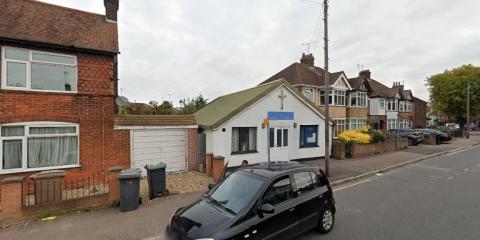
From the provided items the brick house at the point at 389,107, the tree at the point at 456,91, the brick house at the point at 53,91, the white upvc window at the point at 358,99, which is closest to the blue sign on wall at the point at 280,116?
the brick house at the point at 53,91

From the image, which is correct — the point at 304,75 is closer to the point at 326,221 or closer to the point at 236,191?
the point at 326,221

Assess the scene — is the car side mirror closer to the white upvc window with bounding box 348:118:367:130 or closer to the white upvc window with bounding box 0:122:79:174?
the white upvc window with bounding box 0:122:79:174

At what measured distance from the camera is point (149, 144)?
10.9 m

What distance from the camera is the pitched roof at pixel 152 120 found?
10.4 meters

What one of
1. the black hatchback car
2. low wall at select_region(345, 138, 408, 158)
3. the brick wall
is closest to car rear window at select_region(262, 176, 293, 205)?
the black hatchback car

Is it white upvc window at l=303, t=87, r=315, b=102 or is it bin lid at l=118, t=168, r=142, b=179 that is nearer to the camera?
bin lid at l=118, t=168, r=142, b=179

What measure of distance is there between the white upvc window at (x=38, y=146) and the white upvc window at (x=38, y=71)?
1.33m

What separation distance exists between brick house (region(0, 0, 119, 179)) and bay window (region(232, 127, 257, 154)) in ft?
17.9

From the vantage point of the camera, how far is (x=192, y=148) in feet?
38.9

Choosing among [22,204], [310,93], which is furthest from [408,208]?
[310,93]

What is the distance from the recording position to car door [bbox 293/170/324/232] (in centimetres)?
508

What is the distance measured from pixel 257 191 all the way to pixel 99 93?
325 inches

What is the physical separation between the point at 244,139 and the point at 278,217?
27.6 ft

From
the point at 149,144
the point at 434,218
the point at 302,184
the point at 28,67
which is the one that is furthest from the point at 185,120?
the point at 434,218
